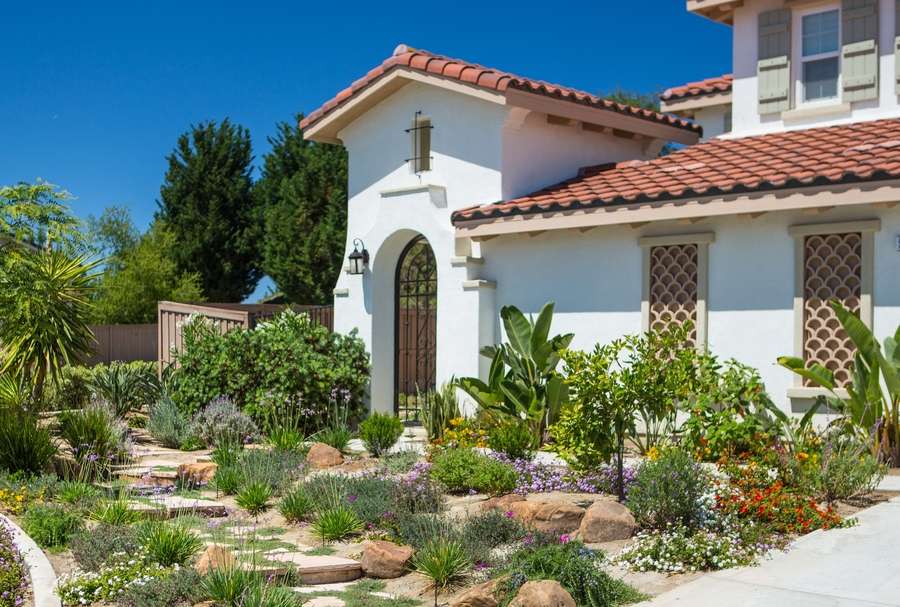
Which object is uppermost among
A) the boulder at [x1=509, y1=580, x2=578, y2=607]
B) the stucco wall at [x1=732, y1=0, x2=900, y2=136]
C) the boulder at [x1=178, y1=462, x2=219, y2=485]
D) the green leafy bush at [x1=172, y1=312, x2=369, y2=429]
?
the stucco wall at [x1=732, y1=0, x2=900, y2=136]

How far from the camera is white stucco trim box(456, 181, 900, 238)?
10297 millimetres

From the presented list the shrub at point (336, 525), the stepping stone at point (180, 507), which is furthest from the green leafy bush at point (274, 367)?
the shrub at point (336, 525)

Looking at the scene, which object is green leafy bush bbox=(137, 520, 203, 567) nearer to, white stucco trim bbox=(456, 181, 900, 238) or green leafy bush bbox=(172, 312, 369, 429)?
green leafy bush bbox=(172, 312, 369, 429)

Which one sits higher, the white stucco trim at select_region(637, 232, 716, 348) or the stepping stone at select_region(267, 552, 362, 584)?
the white stucco trim at select_region(637, 232, 716, 348)

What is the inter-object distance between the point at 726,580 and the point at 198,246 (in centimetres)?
3040

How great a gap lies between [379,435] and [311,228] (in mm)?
19276

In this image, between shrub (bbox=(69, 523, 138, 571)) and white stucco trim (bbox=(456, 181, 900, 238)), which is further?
white stucco trim (bbox=(456, 181, 900, 238))

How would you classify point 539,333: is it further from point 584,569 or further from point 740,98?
point 584,569

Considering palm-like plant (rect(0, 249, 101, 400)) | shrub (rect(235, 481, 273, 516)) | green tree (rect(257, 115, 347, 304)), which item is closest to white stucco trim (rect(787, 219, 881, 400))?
shrub (rect(235, 481, 273, 516))

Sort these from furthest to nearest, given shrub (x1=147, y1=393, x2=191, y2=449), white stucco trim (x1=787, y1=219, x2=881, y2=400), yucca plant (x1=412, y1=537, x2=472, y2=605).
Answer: shrub (x1=147, y1=393, x2=191, y2=449) → white stucco trim (x1=787, y1=219, x2=881, y2=400) → yucca plant (x1=412, y1=537, x2=472, y2=605)

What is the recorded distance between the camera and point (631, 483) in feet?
29.2

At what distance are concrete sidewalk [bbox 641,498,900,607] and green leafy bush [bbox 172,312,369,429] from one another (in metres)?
8.26

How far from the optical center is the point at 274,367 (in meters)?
14.2

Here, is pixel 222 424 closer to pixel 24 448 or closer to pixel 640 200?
pixel 24 448
